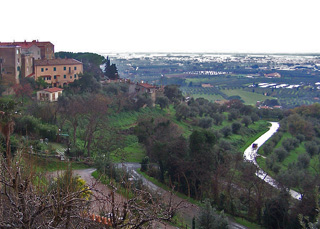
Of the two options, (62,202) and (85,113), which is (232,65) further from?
(62,202)

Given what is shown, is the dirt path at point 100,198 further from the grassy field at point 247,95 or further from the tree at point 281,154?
the grassy field at point 247,95

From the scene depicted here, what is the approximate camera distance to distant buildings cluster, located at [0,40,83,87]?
27.5 meters

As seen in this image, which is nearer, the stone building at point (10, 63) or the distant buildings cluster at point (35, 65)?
the stone building at point (10, 63)

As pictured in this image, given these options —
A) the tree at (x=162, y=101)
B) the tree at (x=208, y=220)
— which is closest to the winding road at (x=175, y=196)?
the tree at (x=208, y=220)

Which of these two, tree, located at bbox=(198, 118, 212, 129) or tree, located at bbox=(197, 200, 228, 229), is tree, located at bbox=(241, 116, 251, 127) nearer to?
tree, located at bbox=(198, 118, 212, 129)

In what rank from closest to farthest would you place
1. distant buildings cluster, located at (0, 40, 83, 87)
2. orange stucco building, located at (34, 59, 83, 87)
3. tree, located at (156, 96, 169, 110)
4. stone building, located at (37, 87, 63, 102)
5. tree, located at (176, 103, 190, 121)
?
1. stone building, located at (37, 87, 63, 102)
2. distant buildings cluster, located at (0, 40, 83, 87)
3. orange stucco building, located at (34, 59, 83, 87)
4. tree, located at (176, 103, 190, 121)
5. tree, located at (156, 96, 169, 110)

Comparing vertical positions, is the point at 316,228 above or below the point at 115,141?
above

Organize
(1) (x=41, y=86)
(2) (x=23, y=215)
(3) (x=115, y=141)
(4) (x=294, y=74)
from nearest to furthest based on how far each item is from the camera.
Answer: (2) (x=23, y=215)
(3) (x=115, y=141)
(1) (x=41, y=86)
(4) (x=294, y=74)

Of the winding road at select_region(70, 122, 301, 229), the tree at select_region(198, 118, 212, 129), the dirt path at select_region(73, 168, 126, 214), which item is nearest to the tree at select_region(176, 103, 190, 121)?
the tree at select_region(198, 118, 212, 129)

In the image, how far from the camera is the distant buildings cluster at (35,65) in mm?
27453

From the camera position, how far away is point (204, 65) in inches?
4279

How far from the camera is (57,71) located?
30047 mm

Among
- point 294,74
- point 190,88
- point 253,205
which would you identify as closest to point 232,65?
point 294,74

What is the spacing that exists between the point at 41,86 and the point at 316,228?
24.9 metres
